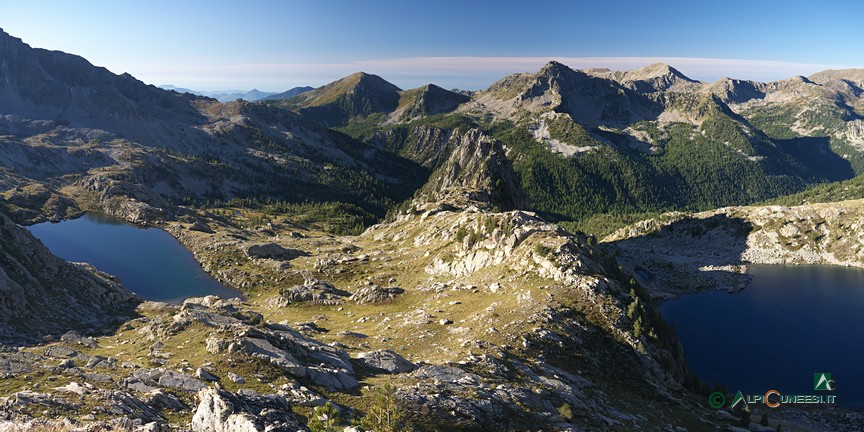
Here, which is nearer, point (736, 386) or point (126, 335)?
point (126, 335)

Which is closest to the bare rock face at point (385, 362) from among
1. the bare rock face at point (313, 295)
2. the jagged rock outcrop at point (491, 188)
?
the bare rock face at point (313, 295)

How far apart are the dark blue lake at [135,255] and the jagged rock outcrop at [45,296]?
4959 cm

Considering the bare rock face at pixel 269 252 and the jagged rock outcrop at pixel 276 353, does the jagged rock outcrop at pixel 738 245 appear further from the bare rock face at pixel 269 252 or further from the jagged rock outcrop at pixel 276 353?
the jagged rock outcrop at pixel 276 353

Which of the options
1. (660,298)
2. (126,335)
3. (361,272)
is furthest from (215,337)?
(660,298)

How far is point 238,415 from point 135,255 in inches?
6336

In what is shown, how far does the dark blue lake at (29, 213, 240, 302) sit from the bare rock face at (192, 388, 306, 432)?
311ft

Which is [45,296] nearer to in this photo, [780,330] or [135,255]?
[135,255]

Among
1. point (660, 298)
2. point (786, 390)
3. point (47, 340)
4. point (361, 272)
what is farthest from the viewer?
point (660, 298)

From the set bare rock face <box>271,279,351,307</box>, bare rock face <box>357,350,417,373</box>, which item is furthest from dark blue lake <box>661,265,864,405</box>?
bare rock face <box>271,279,351,307</box>

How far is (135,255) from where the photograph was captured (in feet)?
502

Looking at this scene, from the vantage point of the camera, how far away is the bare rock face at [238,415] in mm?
23203

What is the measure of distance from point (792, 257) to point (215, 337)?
203m

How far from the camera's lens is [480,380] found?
37438mm

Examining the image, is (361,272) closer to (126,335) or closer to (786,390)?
(126,335)
